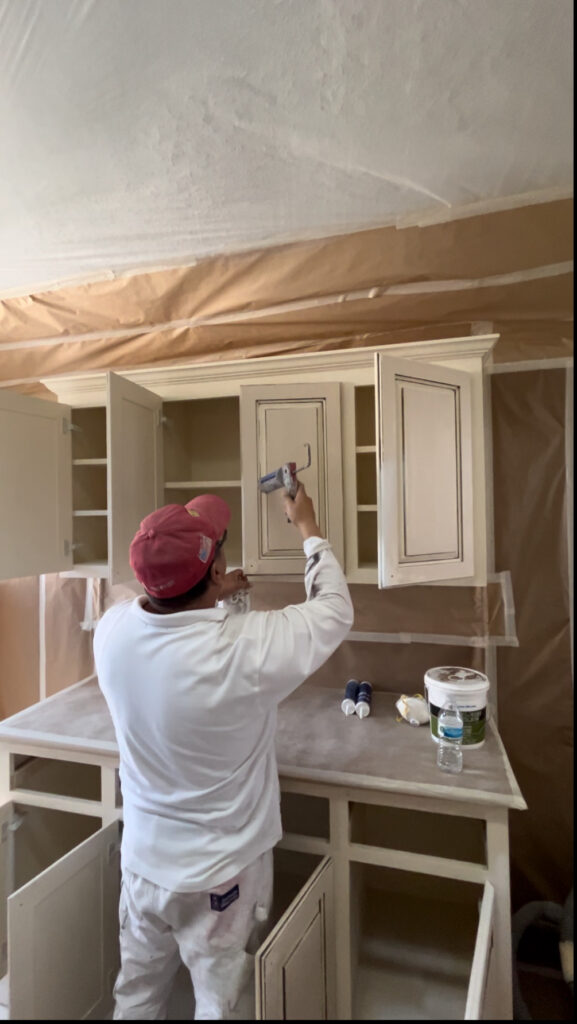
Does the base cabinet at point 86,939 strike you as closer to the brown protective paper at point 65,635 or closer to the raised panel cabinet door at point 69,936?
the raised panel cabinet door at point 69,936

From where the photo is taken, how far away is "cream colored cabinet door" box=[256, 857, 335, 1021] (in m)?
0.98

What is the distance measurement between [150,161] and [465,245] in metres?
0.95

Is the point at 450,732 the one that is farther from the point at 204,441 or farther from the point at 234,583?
the point at 204,441

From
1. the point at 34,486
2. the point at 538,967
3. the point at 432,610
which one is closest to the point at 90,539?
the point at 34,486

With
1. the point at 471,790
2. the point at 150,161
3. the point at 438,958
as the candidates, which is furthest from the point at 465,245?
the point at 438,958

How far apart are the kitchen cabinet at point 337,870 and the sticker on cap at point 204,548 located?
655 mm

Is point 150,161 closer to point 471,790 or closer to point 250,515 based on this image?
point 250,515

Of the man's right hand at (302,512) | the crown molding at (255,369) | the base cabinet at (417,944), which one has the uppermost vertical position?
the crown molding at (255,369)

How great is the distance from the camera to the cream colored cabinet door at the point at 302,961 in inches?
38.4

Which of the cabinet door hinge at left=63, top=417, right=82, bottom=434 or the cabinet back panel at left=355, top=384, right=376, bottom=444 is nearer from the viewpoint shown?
the cabinet back panel at left=355, top=384, right=376, bottom=444

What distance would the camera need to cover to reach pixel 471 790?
49.6 inches

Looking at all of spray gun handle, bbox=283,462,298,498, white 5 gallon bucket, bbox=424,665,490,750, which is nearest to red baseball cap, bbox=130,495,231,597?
spray gun handle, bbox=283,462,298,498

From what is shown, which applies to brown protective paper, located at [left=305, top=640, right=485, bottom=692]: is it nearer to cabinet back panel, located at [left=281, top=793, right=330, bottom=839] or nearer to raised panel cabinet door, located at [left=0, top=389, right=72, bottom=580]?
cabinet back panel, located at [left=281, top=793, right=330, bottom=839]

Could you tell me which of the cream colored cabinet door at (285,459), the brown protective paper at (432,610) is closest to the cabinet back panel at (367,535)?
the brown protective paper at (432,610)
